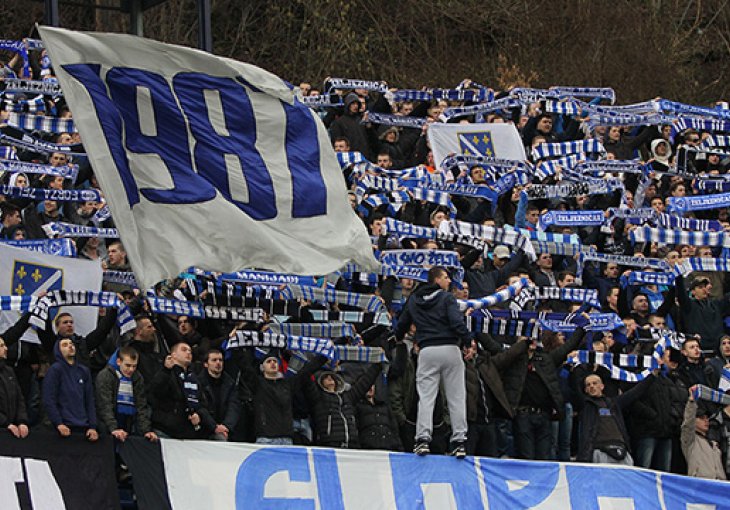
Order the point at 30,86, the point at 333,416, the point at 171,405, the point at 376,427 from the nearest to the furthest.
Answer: the point at 171,405
the point at 333,416
the point at 376,427
the point at 30,86

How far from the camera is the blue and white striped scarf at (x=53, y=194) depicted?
1733 centimetres

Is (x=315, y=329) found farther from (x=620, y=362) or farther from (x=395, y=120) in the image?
(x=395, y=120)

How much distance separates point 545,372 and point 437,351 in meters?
1.88

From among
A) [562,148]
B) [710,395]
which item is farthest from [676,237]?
[710,395]

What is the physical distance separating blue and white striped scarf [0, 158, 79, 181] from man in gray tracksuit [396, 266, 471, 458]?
14.5 ft

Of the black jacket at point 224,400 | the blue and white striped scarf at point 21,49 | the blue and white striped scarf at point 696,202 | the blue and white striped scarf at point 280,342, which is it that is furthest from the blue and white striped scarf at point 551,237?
the blue and white striped scarf at point 21,49

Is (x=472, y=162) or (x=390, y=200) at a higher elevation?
(x=472, y=162)

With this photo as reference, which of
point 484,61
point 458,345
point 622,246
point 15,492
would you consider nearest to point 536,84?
point 484,61

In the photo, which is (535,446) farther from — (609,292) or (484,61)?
(484,61)

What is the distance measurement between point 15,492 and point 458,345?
4.17 m

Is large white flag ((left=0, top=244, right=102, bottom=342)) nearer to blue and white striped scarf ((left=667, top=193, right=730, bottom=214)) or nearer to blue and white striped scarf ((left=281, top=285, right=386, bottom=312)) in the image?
blue and white striped scarf ((left=281, top=285, right=386, bottom=312))

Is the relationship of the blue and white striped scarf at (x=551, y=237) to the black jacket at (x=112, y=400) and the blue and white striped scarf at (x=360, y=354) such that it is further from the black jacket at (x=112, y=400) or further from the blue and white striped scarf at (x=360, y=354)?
the black jacket at (x=112, y=400)

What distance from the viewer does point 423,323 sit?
15633 millimetres

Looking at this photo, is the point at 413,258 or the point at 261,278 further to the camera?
the point at 413,258
